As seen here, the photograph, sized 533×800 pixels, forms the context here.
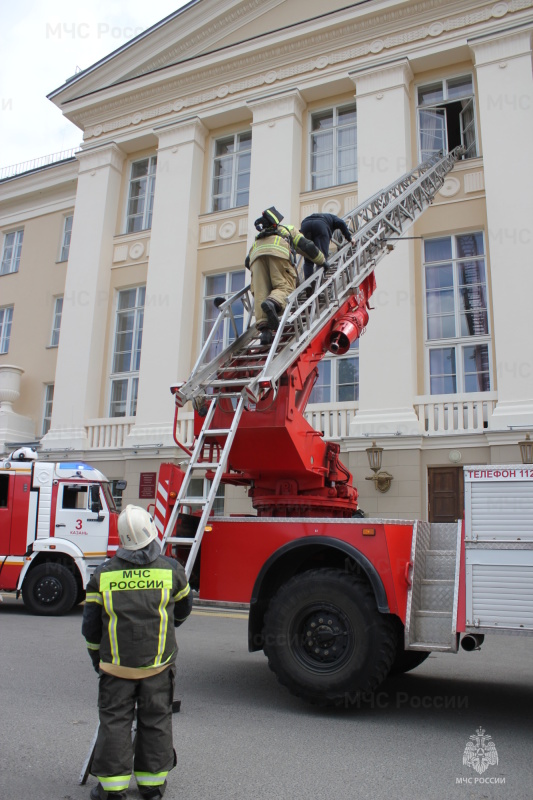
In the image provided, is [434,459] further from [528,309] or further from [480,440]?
[528,309]

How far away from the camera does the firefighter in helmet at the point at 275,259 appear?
6863 mm

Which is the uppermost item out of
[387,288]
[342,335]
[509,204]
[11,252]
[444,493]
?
[11,252]

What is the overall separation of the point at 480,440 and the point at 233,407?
27.0 feet

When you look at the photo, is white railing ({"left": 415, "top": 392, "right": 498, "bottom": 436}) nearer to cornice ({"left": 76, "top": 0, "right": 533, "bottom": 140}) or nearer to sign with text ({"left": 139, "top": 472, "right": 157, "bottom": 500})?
sign with text ({"left": 139, "top": 472, "right": 157, "bottom": 500})

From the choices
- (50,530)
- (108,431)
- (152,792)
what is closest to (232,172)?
(108,431)

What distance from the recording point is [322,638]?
5.34 meters

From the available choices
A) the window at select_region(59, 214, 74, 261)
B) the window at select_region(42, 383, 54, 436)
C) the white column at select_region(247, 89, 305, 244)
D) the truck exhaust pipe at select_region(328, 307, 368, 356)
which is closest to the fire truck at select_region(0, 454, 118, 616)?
the truck exhaust pipe at select_region(328, 307, 368, 356)

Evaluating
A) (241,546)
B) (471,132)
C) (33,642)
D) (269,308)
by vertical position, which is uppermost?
(471,132)

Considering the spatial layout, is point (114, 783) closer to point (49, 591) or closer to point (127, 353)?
point (49, 591)

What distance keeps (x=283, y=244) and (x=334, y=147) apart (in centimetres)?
1164

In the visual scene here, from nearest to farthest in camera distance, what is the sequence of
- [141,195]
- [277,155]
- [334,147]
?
1. [277,155]
2. [334,147]
3. [141,195]

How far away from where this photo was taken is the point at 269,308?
6.45 meters

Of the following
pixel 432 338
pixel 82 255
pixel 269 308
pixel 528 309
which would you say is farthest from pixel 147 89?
pixel 269 308

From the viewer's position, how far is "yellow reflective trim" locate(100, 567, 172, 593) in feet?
11.8
